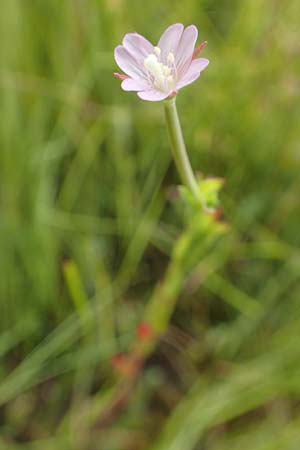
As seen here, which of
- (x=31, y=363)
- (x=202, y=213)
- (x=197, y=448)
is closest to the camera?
(x=202, y=213)

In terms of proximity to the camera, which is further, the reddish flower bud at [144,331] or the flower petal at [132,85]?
the reddish flower bud at [144,331]

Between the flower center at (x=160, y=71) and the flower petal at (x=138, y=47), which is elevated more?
the flower petal at (x=138, y=47)

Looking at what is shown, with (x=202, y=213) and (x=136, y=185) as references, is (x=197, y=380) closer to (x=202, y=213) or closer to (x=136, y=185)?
(x=136, y=185)

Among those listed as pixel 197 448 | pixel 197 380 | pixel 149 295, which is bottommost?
pixel 197 448

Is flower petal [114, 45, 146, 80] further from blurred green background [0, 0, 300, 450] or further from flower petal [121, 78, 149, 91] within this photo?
blurred green background [0, 0, 300, 450]

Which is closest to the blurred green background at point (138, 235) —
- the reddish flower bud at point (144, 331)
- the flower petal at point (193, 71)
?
the reddish flower bud at point (144, 331)

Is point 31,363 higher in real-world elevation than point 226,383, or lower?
higher

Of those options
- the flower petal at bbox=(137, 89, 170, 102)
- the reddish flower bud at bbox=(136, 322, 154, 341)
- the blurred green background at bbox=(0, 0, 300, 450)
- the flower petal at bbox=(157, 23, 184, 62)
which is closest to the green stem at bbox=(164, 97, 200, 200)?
the flower petal at bbox=(137, 89, 170, 102)

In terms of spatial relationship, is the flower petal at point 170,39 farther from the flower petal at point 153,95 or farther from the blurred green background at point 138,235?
the blurred green background at point 138,235

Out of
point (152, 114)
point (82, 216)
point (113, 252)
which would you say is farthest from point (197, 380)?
point (152, 114)
